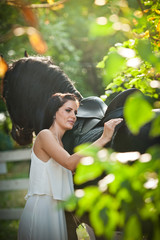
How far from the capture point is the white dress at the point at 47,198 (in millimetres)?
2033

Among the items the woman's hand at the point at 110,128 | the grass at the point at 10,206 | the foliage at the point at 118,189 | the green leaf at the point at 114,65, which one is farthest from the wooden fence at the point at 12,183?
the green leaf at the point at 114,65

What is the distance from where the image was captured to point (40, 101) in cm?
240

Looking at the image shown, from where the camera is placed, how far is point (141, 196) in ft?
2.70

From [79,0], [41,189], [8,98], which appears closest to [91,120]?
[41,189]

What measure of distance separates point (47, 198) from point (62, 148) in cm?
42

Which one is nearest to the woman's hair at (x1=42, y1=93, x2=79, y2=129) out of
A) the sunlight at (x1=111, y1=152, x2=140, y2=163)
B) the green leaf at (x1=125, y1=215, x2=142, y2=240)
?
the sunlight at (x1=111, y1=152, x2=140, y2=163)

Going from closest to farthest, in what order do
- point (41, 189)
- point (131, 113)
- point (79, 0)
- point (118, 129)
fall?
1. point (131, 113)
2. point (118, 129)
3. point (41, 189)
4. point (79, 0)

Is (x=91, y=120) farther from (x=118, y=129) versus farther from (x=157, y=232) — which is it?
(x=157, y=232)

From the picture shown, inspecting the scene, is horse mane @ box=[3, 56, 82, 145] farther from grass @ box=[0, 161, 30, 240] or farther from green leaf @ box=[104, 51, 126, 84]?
grass @ box=[0, 161, 30, 240]

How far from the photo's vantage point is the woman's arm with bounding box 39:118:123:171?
5.49 feet

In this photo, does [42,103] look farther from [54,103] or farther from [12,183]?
[12,183]

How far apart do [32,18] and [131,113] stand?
60cm

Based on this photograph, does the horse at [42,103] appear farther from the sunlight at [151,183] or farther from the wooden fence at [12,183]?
the wooden fence at [12,183]

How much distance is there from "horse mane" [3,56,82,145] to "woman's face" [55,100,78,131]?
A: 0.90 feet
